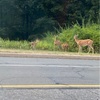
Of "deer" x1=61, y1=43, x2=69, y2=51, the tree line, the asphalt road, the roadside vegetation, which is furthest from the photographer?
the tree line

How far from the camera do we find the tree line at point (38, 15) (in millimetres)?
33688

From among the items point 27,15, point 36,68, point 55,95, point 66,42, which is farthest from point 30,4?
point 55,95

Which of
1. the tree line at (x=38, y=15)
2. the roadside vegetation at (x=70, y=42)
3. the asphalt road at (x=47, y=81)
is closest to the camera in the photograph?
the asphalt road at (x=47, y=81)

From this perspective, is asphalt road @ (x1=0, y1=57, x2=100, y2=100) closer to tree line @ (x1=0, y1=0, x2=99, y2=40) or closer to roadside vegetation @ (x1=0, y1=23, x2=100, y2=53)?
roadside vegetation @ (x1=0, y1=23, x2=100, y2=53)

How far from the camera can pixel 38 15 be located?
1383 inches

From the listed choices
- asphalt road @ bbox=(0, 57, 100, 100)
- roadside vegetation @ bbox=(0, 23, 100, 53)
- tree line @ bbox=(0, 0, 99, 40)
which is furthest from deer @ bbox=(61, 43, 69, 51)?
tree line @ bbox=(0, 0, 99, 40)

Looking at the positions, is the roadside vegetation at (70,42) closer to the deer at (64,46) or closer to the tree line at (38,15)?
the deer at (64,46)

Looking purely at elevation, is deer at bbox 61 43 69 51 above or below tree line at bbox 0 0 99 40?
below

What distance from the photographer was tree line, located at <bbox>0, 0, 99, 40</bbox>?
1326 inches

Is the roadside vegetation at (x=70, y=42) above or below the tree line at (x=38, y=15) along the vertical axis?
below

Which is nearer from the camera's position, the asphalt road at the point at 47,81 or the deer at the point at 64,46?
the asphalt road at the point at 47,81

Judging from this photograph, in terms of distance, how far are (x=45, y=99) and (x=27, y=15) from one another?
95.0 feet

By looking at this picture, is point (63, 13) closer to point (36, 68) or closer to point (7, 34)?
point (7, 34)

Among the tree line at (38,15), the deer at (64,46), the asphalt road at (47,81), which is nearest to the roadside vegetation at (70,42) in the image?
the deer at (64,46)
